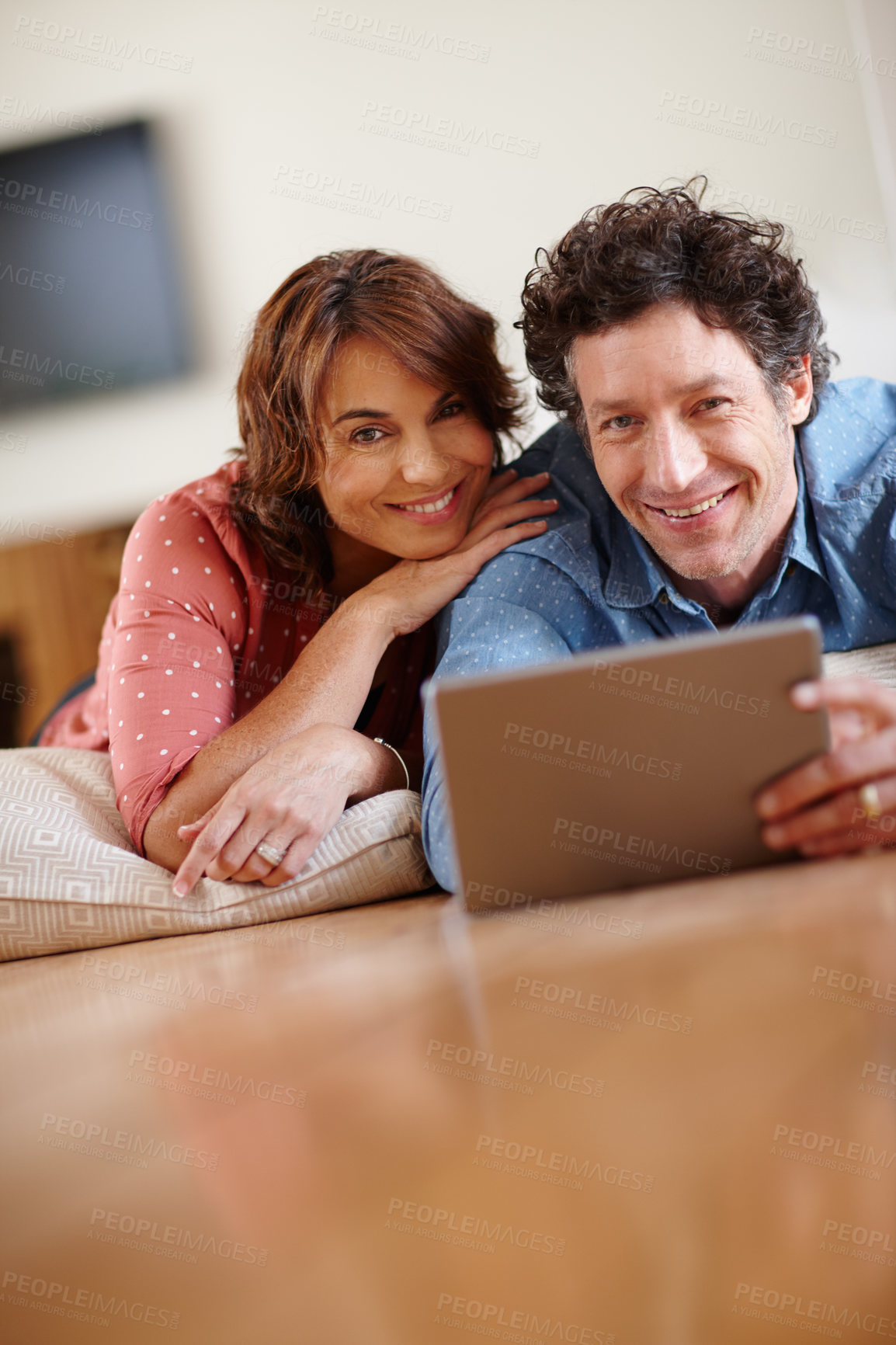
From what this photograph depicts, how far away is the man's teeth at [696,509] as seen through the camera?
1354 millimetres

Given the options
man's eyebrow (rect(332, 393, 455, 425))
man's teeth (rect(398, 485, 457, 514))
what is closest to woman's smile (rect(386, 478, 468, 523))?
man's teeth (rect(398, 485, 457, 514))

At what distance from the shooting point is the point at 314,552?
168 cm

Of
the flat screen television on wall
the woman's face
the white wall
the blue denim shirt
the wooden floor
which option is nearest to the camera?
the wooden floor

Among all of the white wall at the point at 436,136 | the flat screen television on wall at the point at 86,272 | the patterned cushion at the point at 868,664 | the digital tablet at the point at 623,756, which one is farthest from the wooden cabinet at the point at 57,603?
the digital tablet at the point at 623,756

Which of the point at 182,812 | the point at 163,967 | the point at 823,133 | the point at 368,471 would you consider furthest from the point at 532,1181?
the point at 823,133

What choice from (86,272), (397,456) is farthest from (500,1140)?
(86,272)

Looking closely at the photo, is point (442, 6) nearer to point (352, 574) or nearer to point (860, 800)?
point (352, 574)

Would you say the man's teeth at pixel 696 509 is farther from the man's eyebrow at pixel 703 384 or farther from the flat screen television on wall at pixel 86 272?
the flat screen television on wall at pixel 86 272

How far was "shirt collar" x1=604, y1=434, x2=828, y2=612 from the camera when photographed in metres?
1.43

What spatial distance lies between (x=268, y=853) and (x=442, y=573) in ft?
1.54

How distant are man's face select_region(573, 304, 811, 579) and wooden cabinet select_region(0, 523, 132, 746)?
2.21 meters

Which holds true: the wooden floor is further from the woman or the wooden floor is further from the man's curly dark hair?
the man's curly dark hair

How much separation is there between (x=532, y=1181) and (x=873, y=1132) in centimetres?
19

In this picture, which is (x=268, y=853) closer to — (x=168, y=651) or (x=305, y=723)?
(x=305, y=723)
